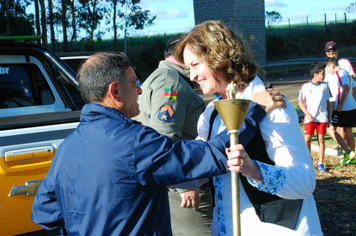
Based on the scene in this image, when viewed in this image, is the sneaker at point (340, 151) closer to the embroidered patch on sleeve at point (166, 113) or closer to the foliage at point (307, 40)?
the embroidered patch on sleeve at point (166, 113)

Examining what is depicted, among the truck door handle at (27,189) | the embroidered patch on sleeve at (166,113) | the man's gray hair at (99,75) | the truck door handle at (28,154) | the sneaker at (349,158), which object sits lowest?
the sneaker at (349,158)

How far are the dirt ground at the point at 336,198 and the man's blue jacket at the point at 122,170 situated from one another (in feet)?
10.0

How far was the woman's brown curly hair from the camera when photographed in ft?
6.35

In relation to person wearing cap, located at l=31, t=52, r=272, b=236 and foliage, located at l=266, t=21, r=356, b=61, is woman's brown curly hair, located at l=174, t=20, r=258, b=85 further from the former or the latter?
foliage, located at l=266, t=21, r=356, b=61

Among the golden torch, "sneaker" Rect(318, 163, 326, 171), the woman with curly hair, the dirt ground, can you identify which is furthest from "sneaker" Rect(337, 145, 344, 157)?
the golden torch

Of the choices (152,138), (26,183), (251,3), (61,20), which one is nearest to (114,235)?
(152,138)

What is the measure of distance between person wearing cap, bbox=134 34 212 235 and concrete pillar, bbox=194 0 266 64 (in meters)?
21.6

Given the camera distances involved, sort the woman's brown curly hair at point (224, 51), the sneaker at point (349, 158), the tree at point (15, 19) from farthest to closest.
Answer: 1. the tree at point (15, 19)
2. the sneaker at point (349, 158)
3. the woman's brown curly hair at point (224, 51)

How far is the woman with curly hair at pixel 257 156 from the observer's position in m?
1.75

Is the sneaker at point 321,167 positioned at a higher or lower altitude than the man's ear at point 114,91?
lower

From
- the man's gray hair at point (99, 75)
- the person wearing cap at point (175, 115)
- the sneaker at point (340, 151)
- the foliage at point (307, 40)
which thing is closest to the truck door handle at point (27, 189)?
the person wearing cap at point (175, 115)

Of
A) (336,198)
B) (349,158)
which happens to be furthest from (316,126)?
(336,198)

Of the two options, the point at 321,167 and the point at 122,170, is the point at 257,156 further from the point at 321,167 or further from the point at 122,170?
the point at 321,167

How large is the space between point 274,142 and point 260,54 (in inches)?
1016
